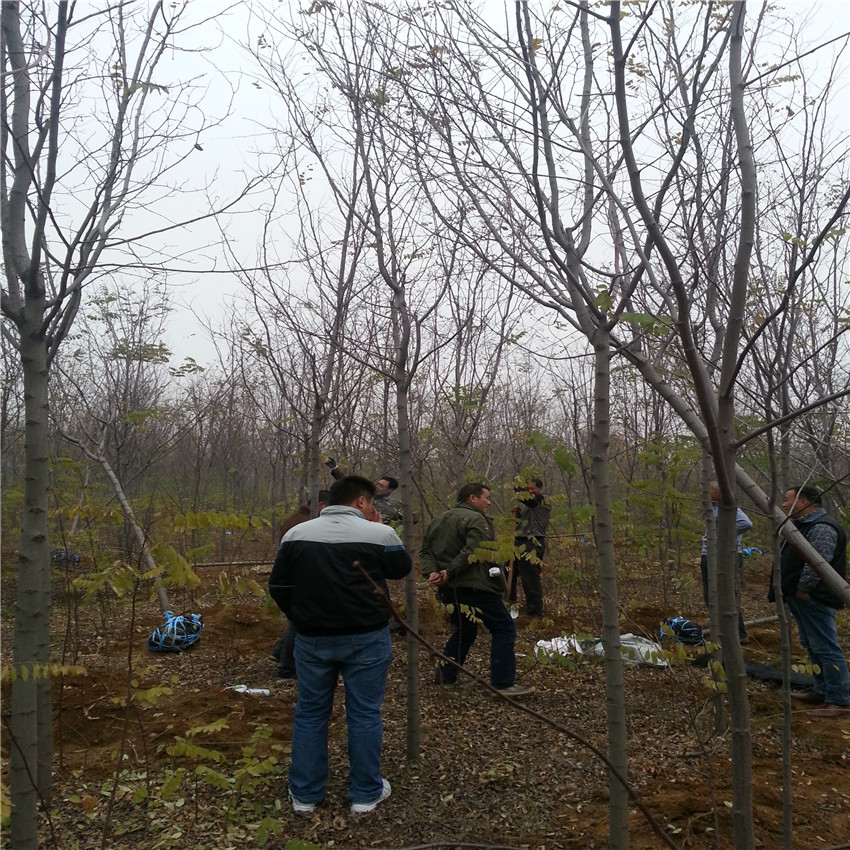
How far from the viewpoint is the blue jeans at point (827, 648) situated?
493 cm

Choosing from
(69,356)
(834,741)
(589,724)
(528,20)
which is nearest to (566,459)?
(528,20)

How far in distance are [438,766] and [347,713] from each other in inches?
34.8

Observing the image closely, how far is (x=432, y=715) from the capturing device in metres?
5.04

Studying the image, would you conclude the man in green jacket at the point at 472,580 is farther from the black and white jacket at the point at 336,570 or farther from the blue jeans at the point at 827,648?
the blue jeans at the point at 827,648

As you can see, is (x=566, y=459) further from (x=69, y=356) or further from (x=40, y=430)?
(x=69, y=356)

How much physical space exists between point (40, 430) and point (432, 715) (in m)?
3.60

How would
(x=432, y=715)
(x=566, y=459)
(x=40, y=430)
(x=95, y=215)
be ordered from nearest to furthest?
1. (x=40, y=430)
2. (x=95, y=215)
3. (x=566, y=459)
4. (x=432, y=715)

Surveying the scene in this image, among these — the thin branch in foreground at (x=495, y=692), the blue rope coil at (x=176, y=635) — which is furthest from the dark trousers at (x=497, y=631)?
the thin branch in foreground at (x=495, y=692)

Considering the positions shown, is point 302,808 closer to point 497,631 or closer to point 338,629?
point 338,629

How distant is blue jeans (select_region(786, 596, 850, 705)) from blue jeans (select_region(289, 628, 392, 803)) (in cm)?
327

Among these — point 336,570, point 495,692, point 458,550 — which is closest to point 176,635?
point 458,550

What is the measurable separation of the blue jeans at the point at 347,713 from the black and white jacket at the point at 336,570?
102mm

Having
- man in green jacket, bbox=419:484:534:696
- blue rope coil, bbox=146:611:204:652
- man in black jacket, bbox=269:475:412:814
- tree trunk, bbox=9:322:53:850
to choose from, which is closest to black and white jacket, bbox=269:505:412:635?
man in black jacket, bbox=269:475:412:814

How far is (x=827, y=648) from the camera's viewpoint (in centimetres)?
494
